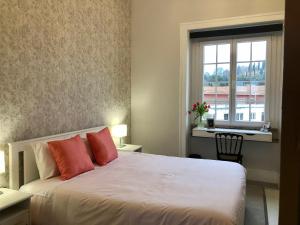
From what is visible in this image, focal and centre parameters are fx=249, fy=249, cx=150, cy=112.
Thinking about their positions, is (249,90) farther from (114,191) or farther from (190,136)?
(114,191)

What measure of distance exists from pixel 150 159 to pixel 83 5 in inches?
87.5

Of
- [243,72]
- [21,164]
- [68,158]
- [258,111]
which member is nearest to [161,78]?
[243,72]

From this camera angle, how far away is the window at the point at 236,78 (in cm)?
423

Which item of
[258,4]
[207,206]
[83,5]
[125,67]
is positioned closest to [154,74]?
[125,67]

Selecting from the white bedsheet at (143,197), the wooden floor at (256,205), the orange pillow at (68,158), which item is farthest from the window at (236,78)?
the orange pillow at (68,158)

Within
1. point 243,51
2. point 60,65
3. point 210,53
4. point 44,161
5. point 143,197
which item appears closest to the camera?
point 143,197

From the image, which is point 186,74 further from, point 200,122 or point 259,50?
point 259,50

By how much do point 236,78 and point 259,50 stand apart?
1.92ft

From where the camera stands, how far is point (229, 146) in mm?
4367

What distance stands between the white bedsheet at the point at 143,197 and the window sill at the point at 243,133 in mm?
1342

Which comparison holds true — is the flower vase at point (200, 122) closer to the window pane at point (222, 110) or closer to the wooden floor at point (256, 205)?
the window pane at point (222, 110)

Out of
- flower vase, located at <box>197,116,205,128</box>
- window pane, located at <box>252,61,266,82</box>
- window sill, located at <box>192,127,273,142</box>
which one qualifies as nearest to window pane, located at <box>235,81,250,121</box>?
window pane, located at <box>252,61,266,82</box>

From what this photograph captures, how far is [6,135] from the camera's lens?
93.0 inches

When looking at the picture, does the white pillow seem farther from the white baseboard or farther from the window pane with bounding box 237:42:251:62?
the window pane with bounding box 237:42:251:62
